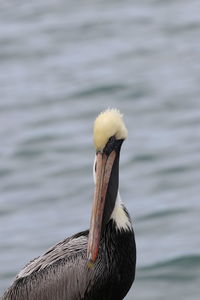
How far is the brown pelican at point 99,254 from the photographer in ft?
→ 25.7

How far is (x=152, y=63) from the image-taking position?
51.4 feet

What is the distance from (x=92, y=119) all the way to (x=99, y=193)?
6.20 meters

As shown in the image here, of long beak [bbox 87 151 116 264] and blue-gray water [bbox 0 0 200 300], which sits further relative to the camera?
blue-gray water [bbox 0 0 200 300]

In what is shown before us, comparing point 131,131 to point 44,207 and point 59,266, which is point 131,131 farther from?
point 59,266

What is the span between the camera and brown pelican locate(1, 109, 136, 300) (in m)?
7.84

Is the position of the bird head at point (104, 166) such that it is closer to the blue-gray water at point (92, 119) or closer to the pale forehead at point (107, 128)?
the pale forehead at point (107, 128)

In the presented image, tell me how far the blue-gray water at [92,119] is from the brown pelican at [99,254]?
208 centimetres

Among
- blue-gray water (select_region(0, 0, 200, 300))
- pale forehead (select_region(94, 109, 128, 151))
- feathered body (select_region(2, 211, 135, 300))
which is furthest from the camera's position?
blue-gray water (select_region(0, 0, 200, 300))

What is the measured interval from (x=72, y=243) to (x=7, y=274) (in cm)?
246

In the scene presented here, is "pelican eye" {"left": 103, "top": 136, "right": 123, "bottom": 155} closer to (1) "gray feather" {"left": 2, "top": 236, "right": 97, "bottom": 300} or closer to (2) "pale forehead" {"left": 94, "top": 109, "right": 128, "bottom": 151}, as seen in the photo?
(2) "pale forehead" {"left": 94, "top": 109, "right": 128, "bottom": 151}

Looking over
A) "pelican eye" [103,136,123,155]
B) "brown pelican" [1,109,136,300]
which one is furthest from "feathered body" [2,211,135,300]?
"pelican eye" [103,136,123,155]

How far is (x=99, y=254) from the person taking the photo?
8.08m

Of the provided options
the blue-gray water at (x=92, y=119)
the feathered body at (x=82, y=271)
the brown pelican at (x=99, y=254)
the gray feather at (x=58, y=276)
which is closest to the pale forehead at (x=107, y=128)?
the brown pelican at (x=99, y=254)

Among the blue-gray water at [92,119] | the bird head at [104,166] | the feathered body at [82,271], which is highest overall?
the blue-gray water at [92,119]
